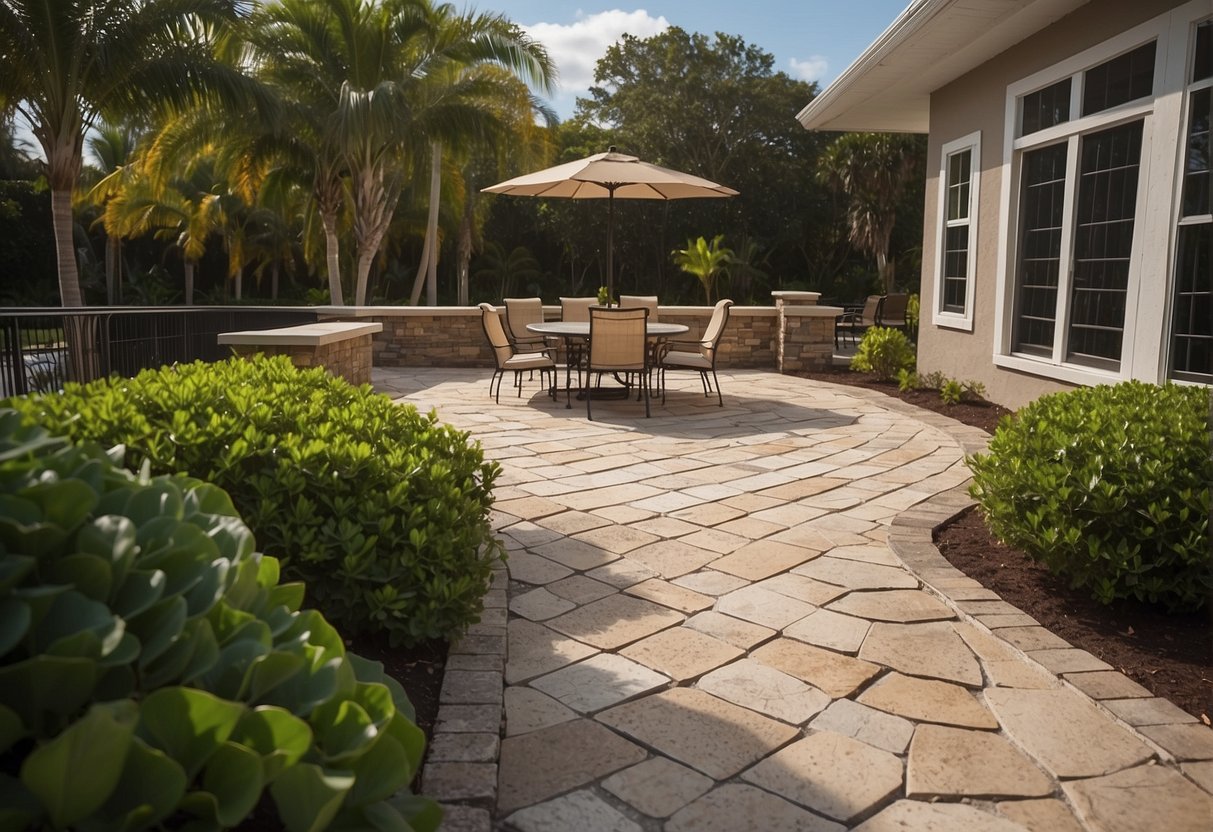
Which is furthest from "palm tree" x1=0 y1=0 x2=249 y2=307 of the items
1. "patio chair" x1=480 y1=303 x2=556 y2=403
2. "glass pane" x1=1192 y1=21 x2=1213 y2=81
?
"glass pane" x1=1192 y1=21 x2=1213 y2=81

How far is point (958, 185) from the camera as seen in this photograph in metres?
9.08

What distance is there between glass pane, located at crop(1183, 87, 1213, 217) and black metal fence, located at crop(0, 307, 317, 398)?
19.9 feet

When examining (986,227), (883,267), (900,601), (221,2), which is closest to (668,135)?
(883,267)

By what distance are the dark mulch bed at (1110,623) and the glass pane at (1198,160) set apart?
2674 mm

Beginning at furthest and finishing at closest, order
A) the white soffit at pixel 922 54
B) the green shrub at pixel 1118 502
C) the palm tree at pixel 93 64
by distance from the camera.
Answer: the palm tree at pixel 93 64 → the white soffit at pixel 922 54 → the green shrub at pixel 1118 502

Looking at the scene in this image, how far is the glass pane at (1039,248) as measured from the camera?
7109mm

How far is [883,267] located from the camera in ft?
77.0

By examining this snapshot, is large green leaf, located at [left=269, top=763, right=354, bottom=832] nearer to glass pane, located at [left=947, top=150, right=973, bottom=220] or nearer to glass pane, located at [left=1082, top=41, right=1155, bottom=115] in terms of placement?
glass pane, located at [left=1082, top=41, right=1155, bottom=115]

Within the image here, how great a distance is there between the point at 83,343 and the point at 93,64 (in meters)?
6.14

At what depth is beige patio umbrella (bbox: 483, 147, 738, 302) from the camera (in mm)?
8547

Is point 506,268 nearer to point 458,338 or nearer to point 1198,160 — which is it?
point 458,338

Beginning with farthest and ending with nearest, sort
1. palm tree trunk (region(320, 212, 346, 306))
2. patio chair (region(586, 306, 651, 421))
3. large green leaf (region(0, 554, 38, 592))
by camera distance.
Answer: palm tree trunk (region(320, 212, 346, 306)) < patio chair (region(586, 306, 651, 421)) < large green leaf (region(0, 554, 38, 592))

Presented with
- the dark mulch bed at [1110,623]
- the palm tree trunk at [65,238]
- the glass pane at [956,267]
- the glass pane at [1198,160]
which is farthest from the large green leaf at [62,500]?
the palm tree trunk at [65,238]

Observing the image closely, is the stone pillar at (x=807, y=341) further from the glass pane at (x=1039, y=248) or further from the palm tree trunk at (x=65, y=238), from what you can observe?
the palm tree trunk at (x=65, y=238)
